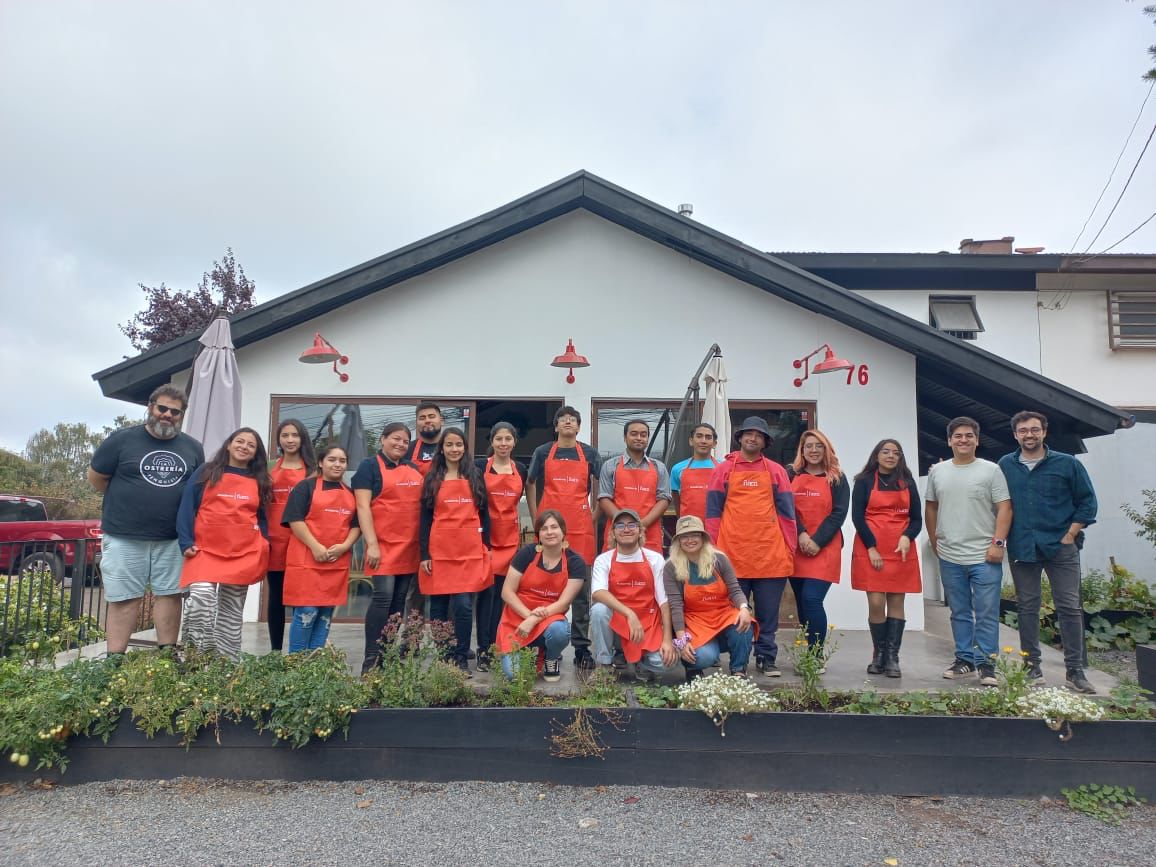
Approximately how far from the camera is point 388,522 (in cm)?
457

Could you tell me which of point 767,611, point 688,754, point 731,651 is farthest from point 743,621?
point 688,754

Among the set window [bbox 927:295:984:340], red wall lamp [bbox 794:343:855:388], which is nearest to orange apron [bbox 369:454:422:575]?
red wall lamp [bbox 794:343:855:388]

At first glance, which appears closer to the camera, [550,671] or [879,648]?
[550,671]

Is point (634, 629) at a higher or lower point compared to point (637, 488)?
lower

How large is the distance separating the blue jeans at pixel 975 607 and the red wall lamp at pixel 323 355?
17.7 ft

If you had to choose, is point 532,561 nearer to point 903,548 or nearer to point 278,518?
point 278,518

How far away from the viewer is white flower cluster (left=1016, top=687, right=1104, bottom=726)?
11.6 ft

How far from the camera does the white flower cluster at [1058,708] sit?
3.53m

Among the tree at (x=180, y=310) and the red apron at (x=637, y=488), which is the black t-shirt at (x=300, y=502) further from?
the tree at (x=180, y=310)

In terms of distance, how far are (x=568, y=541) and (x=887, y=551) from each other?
7.40ft

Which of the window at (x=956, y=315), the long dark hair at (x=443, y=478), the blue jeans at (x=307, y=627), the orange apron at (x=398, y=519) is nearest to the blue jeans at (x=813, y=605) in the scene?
the long dark hair at (x=443, y=478)

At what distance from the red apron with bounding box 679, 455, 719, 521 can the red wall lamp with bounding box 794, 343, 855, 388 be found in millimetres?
1789

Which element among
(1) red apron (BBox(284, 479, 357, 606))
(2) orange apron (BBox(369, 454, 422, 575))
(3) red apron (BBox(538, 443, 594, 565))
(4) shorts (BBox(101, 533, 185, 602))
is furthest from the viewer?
(3) red apron (BBox(538, 443, 594, 565))

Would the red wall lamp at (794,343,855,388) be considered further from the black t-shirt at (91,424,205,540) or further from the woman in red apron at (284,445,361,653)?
the black t-shirt at (91,424,205,540)
